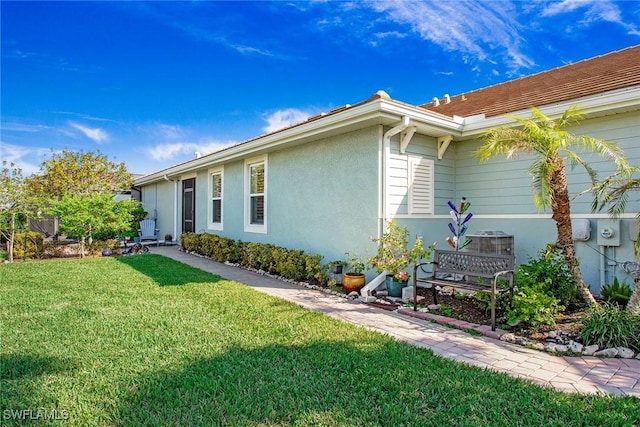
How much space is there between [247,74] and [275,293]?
9.01 meters

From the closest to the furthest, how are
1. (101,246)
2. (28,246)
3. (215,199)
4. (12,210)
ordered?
1. (12,210)
2. (28,246)
3. (101,246)
4. (215,199)

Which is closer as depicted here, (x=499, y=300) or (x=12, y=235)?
(x=499, y=300)

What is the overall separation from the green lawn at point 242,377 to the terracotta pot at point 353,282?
140 centimetres

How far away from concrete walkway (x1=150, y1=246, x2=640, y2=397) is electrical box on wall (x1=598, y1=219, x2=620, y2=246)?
2.46m

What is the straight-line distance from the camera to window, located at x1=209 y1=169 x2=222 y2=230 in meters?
11.6

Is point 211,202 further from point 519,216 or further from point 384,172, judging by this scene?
point 519,216

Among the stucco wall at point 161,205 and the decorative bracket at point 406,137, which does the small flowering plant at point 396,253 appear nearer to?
the decorative bracket at point 406,137

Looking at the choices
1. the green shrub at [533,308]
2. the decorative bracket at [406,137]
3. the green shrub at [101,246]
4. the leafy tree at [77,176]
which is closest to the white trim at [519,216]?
the decorative bracket at [406,137]

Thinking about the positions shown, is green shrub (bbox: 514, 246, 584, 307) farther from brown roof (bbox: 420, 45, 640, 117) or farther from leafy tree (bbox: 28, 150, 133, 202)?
leafy tree (bbox: 28, 150, 133, 202)

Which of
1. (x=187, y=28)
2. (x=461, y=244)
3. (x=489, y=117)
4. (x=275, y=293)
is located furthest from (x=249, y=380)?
(x=187, y=28)

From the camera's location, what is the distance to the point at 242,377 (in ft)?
9.71

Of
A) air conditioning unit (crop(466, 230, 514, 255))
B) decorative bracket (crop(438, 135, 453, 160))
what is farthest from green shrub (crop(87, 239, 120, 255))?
air conditioning unit (crop(466, 230, 514, 255))

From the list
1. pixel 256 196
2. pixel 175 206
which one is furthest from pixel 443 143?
pixel 175 206

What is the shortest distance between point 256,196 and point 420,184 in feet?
15.4
